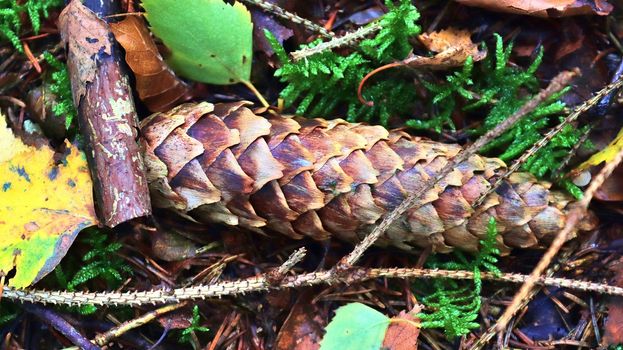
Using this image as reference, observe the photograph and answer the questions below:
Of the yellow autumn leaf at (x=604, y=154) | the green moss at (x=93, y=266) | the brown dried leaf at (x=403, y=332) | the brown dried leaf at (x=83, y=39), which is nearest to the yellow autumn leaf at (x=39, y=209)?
the green moss at (x=93, y=266)

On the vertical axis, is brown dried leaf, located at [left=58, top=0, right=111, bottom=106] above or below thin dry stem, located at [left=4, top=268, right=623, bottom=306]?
above

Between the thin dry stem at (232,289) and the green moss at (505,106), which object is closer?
the thin dry stem at (232,289)

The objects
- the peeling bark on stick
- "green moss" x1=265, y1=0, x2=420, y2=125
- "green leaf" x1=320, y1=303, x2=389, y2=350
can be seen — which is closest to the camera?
the peeling bark on stick

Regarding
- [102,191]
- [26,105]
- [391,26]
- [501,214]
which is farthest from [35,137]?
[501,214]

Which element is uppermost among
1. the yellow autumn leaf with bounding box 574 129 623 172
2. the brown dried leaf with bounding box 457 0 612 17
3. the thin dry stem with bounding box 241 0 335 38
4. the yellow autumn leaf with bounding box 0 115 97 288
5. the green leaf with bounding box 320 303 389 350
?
the brown dried leaf with bounding box 457 0 612 17

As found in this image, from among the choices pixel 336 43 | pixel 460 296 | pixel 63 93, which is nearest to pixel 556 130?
pixel 460 296

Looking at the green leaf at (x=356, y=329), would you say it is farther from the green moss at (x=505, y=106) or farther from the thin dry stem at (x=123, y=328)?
the green moss at (x=505, y=106)

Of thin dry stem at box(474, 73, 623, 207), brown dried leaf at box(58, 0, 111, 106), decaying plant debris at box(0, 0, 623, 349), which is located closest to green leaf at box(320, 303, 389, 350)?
decaying plant debris at box(0, 0, 623, 349)

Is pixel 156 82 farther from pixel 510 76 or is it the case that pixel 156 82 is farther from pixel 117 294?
pixel 510 76

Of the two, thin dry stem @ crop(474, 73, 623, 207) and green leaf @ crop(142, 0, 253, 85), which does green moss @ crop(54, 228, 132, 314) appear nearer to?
green leaf @ crop(142, 0, 253, 85)
